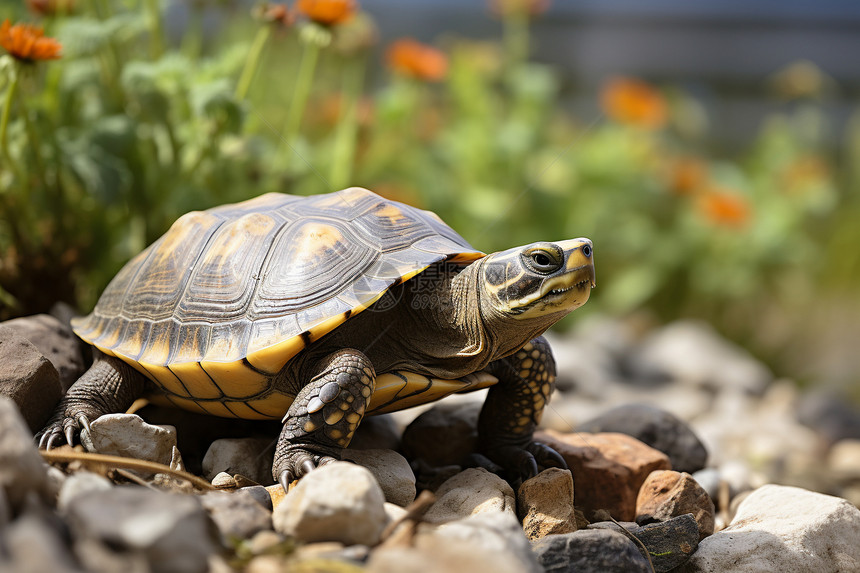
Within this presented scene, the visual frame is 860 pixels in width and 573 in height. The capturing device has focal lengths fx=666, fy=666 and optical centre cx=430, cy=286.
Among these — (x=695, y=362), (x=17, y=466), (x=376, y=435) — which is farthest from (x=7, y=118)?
(x=695, y=362)

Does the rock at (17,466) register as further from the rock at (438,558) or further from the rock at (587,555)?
the rock at (587,555)

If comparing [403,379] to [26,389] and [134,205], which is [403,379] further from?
[134,205]

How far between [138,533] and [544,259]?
1137 mm

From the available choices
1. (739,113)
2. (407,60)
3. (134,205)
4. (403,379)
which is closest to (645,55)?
(739,113)

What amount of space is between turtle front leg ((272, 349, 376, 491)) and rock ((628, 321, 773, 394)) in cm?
315

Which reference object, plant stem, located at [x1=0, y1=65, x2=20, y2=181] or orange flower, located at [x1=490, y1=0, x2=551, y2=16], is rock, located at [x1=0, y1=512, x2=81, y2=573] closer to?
plant stem, located at [x1=0, y1=65, x2=20, y2=181]

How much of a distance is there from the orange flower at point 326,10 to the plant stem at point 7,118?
1.05 meters

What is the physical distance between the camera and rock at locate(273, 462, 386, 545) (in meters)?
1.27

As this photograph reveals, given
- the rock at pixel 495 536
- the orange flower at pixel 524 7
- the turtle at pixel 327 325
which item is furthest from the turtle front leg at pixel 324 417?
the orange flower at pixel 524 7

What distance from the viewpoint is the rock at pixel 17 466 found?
1172 mm

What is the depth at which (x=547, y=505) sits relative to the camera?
67.9 inches

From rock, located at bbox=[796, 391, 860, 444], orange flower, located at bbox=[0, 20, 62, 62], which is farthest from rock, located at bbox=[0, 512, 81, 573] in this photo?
rock, located at bbox=[796, 391, 860, 444]

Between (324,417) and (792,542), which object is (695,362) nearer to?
(792,542)

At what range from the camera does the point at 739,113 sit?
8.08 metres
